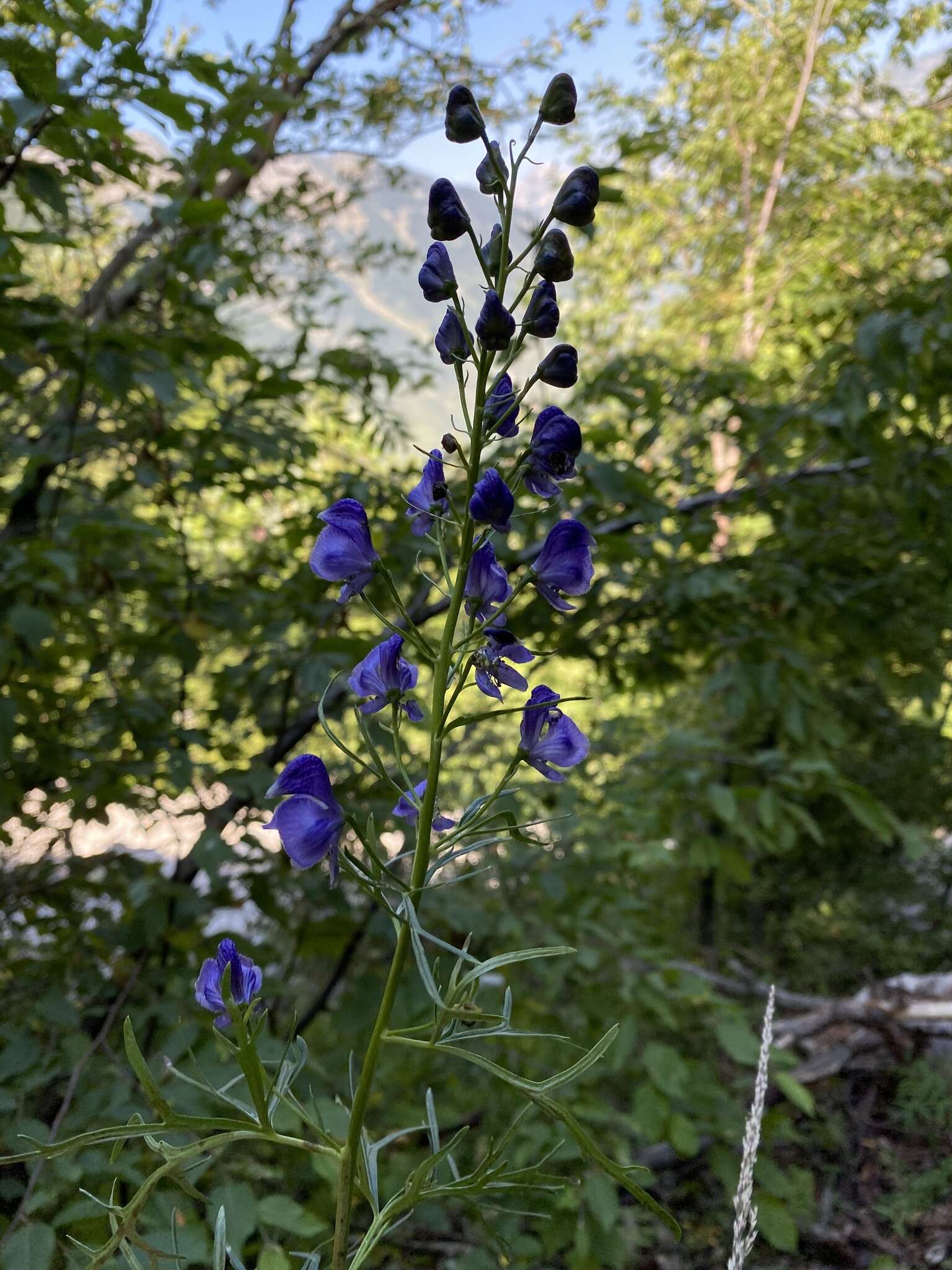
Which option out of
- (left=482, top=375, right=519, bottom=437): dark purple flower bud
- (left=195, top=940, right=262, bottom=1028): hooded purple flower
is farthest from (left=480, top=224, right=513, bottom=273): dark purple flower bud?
(left=195, top=940, right=262, bottom=1028): hooded purple flower

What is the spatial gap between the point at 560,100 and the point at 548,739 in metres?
0.65

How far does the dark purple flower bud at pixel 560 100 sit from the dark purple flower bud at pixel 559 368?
236mm

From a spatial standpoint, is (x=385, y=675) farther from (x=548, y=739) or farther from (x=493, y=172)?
(x=493, y=172)

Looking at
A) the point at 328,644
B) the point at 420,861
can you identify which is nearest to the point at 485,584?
the point at 420,861

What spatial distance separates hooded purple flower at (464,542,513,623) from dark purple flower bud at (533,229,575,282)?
26 centimetres

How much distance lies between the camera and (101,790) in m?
1.94

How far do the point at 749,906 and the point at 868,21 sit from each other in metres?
7.05

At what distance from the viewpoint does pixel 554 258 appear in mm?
783

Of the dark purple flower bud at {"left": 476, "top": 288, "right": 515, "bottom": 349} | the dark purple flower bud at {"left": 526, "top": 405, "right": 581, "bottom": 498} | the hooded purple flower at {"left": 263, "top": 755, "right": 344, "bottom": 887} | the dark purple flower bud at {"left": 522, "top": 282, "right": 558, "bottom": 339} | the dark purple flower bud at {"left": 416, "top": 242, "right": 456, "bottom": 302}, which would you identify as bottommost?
the hooded purple flower at {"left": 263, "top": 755, "right": 344, "bottom": 887}

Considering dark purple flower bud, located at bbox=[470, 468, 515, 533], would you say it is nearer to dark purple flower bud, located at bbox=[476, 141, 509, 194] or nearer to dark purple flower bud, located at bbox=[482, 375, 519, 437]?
dark purple flower bud, located at bbox=[482, 375, 519, 437]

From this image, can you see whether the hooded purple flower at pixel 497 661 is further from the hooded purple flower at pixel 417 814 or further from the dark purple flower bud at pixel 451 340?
the dark purple flower bud at pixel 451 340

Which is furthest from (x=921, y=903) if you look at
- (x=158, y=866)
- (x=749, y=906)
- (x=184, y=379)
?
(x=184, y=379)

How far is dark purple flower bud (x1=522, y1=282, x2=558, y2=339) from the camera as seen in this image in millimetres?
833

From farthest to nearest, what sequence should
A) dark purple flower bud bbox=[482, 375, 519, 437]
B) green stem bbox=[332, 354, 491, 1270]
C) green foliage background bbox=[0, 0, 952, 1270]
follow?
green foliage background bbox=[0, 0, 952, 1270]
dark purple flower bud bbox=[482, 375, 519, 437]
green stem bbox=[332, 354, 491, 1270]
